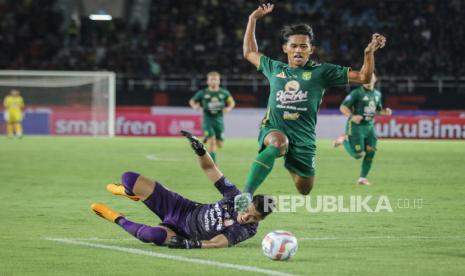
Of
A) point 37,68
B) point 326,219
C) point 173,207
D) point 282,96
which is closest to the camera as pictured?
point 173,207

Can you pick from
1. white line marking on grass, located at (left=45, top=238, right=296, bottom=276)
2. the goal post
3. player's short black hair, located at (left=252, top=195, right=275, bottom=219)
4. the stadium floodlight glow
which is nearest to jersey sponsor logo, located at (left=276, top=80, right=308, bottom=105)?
player's short black hair, located at (left=252, top=195, right=275, bottom=219)

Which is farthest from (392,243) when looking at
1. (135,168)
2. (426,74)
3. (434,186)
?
(426,74)

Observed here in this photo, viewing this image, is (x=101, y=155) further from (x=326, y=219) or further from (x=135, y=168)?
(x=326, y=219)

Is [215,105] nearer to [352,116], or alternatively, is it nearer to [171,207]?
[352,116]

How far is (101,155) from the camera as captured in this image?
2606 cm

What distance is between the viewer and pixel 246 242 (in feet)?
33.0

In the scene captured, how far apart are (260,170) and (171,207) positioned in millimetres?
1043

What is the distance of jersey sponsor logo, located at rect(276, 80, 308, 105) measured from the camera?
10.7 meters

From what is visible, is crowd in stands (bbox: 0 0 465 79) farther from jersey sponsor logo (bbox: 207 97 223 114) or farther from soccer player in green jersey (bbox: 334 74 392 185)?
soccer player in green jersey (bbox: 334 74 392 185)

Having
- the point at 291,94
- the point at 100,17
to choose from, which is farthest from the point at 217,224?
the point at 100,17

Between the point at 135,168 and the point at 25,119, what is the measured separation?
1696 cm

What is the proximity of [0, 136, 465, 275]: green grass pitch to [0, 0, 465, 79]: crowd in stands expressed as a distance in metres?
13.9

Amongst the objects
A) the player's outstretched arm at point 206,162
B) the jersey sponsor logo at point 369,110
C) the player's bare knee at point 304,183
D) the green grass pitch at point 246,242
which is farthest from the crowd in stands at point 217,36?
the player's outstretched arm at point 206,162

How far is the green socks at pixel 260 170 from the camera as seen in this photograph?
32.7 feet
